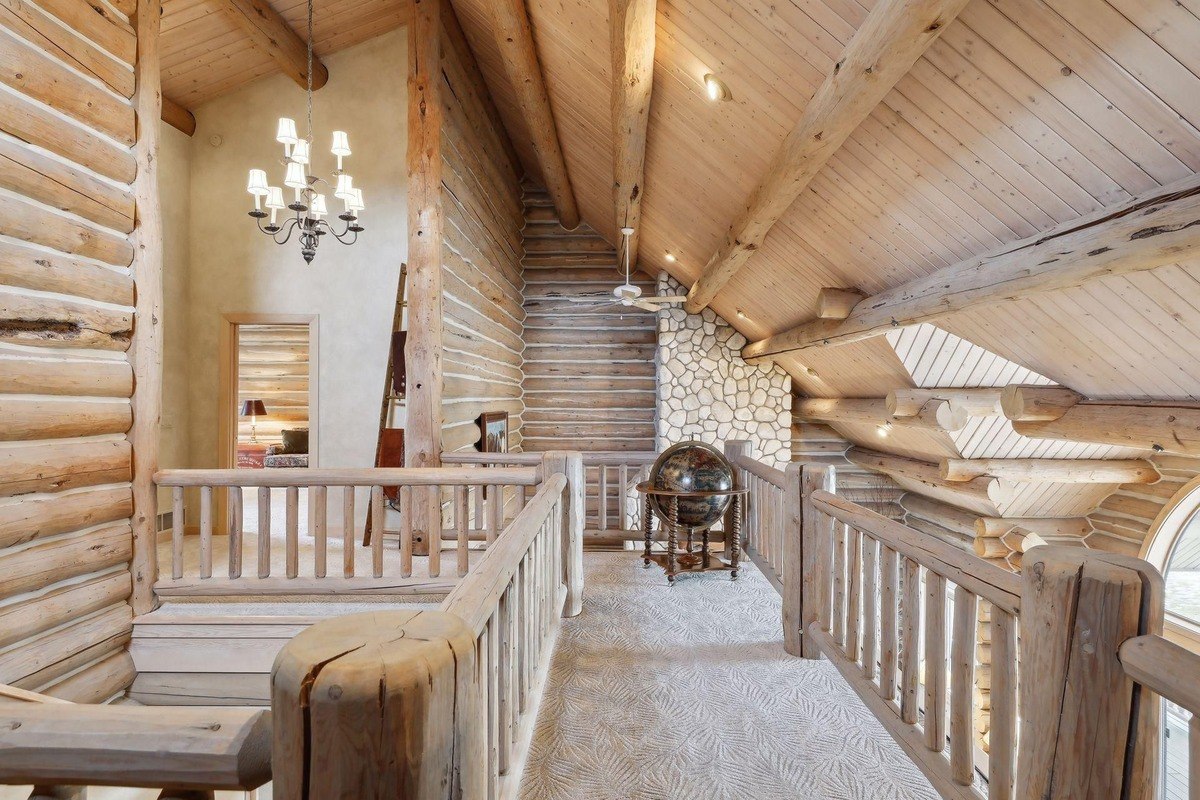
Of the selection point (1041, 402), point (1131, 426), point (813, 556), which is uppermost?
point (1041, 402)

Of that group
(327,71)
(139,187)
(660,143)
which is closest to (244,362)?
(327,71)

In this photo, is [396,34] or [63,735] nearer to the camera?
[63,735]

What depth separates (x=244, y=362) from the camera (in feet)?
33.4

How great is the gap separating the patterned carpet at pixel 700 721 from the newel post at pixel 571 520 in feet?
0.50

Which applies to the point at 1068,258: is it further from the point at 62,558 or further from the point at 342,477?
the point at 62,558

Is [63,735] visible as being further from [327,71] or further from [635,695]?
[327,71]

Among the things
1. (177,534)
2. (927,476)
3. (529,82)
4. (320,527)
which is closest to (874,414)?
(927,476)

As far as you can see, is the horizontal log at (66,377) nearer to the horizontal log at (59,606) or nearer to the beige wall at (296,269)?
the horizontal log at (59,606)

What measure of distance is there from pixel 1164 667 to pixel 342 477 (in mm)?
3832

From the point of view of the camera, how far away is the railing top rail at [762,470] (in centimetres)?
409

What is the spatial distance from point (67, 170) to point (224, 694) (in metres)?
3.19

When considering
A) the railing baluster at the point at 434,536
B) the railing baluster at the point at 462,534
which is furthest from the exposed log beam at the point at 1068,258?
the railing baluster at the point at 434,536

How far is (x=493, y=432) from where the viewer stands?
730cm

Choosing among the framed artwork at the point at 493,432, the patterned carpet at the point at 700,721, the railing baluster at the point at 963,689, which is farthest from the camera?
the framed artwork at the point at 493,432
